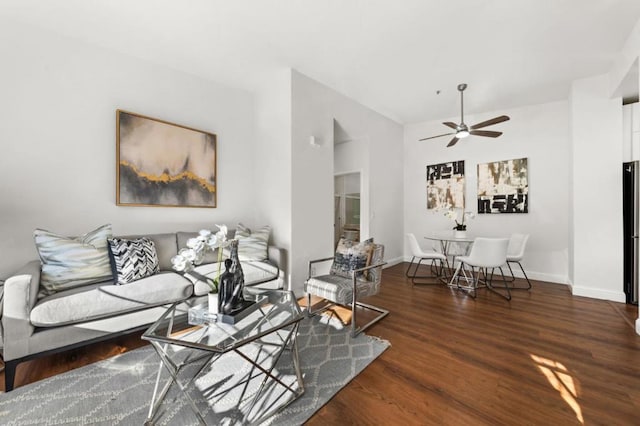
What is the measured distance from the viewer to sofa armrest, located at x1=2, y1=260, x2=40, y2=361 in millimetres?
1717

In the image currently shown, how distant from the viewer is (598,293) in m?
3.44

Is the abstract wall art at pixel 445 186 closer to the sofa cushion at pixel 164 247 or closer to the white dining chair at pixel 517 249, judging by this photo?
the white dining chair at pixel 517 249

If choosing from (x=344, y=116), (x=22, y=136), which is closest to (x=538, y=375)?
(x=344, y=116)

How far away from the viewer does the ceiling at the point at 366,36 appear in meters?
2.35

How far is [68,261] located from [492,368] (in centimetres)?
345

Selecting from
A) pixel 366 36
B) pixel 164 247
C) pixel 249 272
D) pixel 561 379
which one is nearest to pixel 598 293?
pixel 561 379

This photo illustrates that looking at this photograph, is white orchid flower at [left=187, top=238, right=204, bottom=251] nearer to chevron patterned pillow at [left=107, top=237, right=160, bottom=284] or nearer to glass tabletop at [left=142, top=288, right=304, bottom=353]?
glass tabletop at [left=142, top=288, right=304, bottom=353]

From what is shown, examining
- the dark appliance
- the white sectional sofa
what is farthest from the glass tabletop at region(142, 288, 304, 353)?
the dark appliance

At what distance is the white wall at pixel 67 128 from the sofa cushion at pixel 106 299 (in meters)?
0.96

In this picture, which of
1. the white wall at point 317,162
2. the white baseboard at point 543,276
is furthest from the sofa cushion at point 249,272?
the white baseboard at point 543,276

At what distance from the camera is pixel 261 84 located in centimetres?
382

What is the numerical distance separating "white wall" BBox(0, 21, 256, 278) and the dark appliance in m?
5.50

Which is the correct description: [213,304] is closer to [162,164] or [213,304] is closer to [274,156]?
[162,164]

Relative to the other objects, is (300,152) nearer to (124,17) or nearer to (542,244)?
(124,17)
